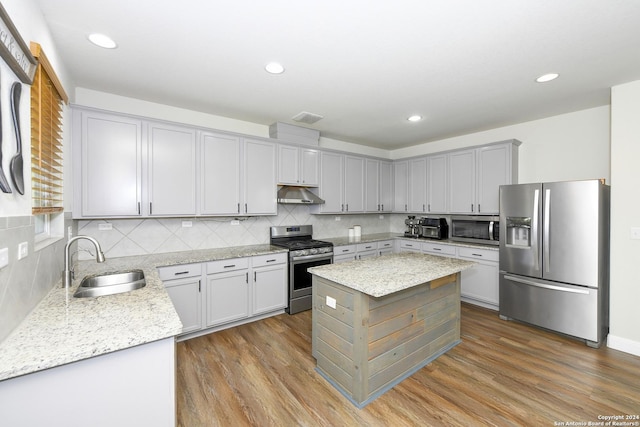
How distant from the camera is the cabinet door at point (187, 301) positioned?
2826mm

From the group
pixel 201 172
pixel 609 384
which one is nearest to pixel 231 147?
pixel 201 172

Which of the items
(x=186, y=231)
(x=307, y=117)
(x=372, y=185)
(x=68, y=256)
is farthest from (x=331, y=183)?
(x=68, y=256)

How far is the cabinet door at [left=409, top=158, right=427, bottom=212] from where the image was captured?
4.76 m

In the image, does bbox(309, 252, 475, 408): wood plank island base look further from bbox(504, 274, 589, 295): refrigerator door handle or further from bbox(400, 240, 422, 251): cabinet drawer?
bbox(400, 240, 422, 251): cabinet drawer

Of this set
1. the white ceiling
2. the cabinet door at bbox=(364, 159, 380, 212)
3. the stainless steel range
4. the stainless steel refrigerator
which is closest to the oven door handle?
the stainless steel range

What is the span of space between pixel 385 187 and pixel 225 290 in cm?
333

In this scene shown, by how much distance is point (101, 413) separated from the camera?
3.77 feet

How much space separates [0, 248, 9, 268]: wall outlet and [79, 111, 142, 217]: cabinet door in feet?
5.39

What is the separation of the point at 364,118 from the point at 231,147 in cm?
174

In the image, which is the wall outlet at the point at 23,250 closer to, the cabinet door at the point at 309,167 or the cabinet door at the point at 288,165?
the cabinet door at the point at 288,165

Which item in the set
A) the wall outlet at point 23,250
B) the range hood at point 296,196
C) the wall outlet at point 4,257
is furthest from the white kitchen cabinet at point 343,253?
the wall outlet at point 4,257

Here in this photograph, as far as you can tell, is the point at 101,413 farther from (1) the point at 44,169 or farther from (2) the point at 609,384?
(2) the point at 609,384

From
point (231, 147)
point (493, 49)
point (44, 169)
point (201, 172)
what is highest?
point (493, 49)

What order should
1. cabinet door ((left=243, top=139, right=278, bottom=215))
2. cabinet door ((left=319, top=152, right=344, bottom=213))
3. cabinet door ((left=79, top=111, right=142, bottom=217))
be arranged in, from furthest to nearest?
cabinet door ((left=319, top=152, right=344, bottom=213)) → cabinet door ((left=243, top=139, right=278, bottom=215)) → cabinet door ((left=79, top=111, right=142, bottom=217))
